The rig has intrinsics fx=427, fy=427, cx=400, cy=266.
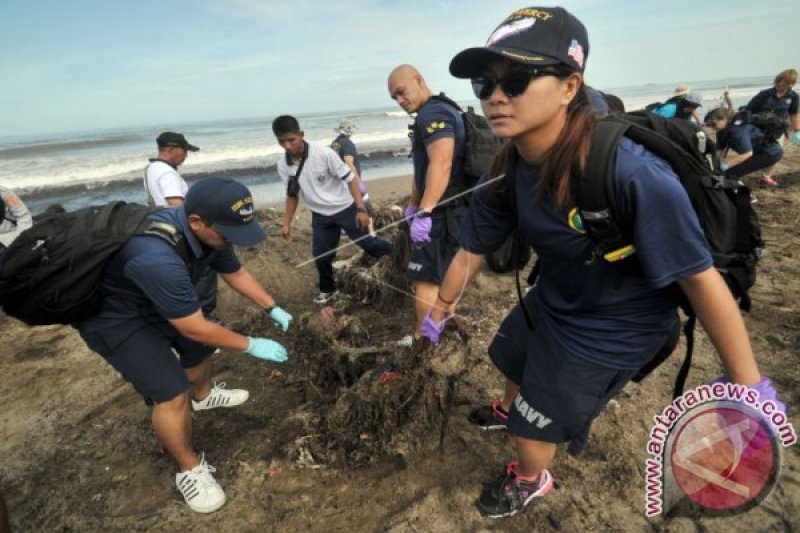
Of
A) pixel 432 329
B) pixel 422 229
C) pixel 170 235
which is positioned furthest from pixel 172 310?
pixel 422 229

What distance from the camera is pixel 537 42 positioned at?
1.35 meters

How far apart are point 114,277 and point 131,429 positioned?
151 centimetres

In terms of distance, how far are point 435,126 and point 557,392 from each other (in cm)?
185

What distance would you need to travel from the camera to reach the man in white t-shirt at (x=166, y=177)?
4039mm

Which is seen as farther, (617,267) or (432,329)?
(432,329)

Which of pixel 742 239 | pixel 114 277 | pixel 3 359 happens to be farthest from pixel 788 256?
pixel 3 359

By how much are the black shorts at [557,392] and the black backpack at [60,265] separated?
76.8 inches

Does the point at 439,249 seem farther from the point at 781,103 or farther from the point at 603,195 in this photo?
the point at 781,103

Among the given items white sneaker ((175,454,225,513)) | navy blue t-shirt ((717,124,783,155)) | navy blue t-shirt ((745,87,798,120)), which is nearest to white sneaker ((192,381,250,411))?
white sneaker ((175,454,225,513))

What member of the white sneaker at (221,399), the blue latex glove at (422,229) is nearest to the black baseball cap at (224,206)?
the blue latex glove at (422,229)

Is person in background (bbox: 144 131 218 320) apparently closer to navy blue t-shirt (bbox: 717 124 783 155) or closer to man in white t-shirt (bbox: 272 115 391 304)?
man in white t-shirt (bbox: 272 115 391 304)

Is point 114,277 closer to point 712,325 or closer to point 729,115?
point 712,325

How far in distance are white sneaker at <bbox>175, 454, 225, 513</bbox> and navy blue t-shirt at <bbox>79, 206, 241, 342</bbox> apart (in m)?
0.88

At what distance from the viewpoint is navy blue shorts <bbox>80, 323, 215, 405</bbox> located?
2270 mm
